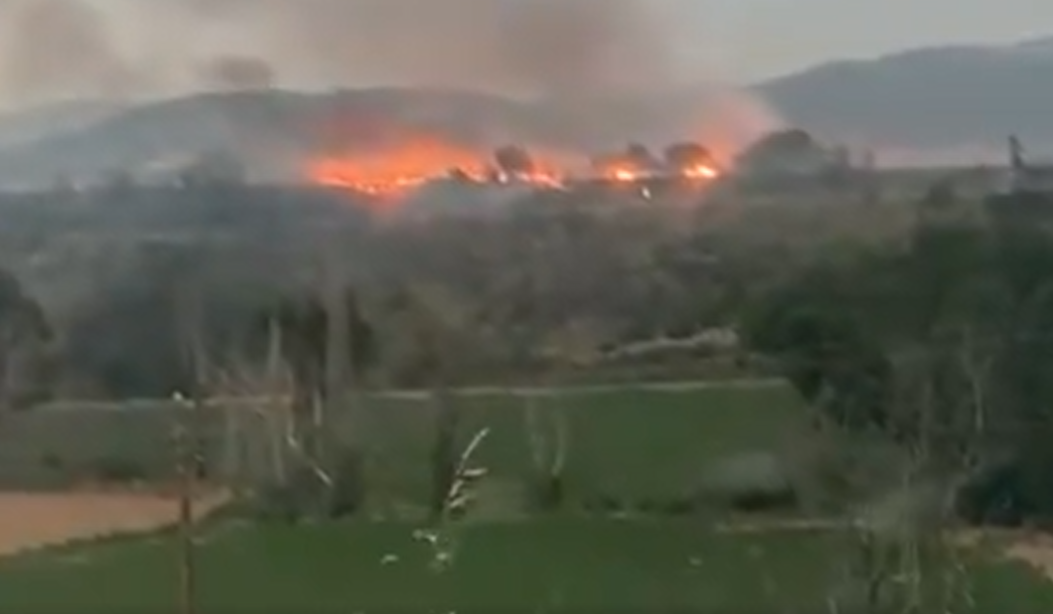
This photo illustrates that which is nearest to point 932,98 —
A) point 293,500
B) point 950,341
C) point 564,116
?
point 950,341

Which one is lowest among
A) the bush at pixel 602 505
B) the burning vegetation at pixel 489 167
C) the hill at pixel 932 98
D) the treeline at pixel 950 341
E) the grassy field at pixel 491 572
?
the grassy field at pixel 491 572

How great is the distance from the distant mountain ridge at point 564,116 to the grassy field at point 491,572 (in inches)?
22.2

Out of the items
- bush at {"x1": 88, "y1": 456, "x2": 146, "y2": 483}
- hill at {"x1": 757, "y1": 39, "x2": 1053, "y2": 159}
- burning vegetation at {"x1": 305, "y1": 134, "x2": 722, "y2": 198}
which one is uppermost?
hill at {"x1": 757, "y1": 39, "x2": 1053, "y2": 159}

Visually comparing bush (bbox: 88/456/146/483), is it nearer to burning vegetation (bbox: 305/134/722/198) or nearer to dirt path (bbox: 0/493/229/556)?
dirt path (bbox: 0/493/229/556)

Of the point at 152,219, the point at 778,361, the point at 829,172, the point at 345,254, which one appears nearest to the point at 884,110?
the point at 829,172

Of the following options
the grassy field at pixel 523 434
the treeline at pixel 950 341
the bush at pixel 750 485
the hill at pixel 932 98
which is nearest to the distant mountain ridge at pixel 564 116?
the hill at pixel 932 98

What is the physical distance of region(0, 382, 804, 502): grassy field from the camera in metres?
3.09

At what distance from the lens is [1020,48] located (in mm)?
3111

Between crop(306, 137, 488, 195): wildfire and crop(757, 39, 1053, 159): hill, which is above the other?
crop(757, 39, 1053, 159): hill

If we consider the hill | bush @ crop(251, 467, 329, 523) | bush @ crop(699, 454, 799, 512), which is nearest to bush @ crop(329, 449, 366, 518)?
bush @ crop(251, 467, 329, 523)

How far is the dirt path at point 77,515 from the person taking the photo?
121 inches

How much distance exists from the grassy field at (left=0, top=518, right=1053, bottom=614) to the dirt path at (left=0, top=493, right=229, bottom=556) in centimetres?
3

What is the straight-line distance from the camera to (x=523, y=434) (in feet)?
10.3

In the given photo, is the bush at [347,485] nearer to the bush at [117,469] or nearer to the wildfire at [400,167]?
the bush at [117,469]
